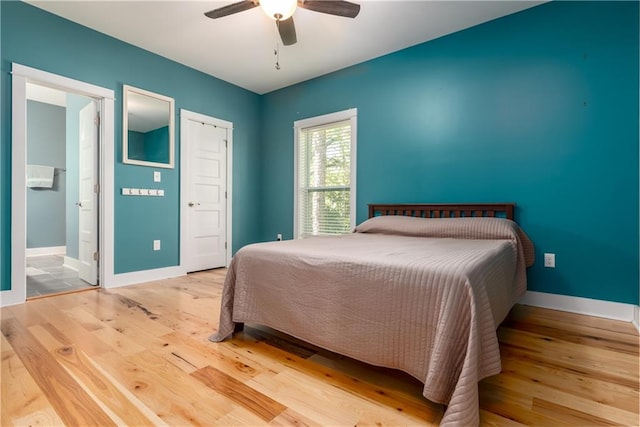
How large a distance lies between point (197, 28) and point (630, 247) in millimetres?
4116

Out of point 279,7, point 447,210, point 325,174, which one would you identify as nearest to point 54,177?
point 325,174

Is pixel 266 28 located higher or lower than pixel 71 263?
higher

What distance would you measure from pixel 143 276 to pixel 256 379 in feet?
8.27

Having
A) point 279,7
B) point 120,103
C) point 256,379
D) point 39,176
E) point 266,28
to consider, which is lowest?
point 256,379

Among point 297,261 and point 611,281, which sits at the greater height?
point 297,261

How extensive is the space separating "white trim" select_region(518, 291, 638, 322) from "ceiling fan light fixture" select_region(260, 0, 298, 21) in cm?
292

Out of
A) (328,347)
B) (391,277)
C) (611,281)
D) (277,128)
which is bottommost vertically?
(328,347)

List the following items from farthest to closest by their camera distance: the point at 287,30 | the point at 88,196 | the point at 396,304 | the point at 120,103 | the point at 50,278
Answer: the point at 50,278, the point at 88,196, the point at 120,103, the point at 287,30, the point at 396,304

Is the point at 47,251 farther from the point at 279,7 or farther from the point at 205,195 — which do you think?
the point at 279,7

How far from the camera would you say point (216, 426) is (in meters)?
1.12

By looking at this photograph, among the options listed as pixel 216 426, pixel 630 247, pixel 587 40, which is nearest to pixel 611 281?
pixel 630 247

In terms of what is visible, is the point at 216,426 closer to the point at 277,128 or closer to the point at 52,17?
the point at 52,17

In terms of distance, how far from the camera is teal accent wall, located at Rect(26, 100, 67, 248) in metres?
5.22

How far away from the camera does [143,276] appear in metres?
3.34
